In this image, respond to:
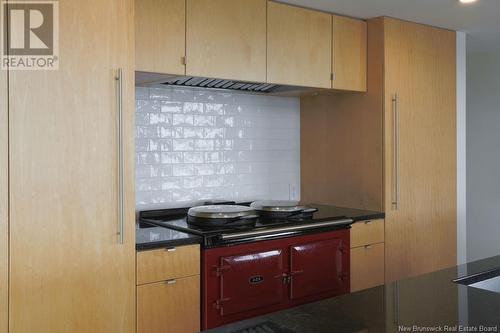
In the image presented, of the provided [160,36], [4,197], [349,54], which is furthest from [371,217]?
[4,197]

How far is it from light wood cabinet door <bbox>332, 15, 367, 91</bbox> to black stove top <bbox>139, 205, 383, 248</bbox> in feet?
2.87

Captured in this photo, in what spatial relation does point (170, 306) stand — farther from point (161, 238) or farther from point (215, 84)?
point (215, 84)

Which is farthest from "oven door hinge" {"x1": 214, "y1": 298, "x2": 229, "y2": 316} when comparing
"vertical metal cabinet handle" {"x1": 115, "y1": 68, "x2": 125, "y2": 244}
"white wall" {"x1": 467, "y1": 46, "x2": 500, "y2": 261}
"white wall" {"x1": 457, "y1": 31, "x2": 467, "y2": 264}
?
"white wall" {"x1": 467, "y1": 46, "x2": 500, "y2": 261}

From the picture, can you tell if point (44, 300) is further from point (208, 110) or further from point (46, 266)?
point (208, 110)

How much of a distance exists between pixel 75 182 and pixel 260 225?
1.11 metres

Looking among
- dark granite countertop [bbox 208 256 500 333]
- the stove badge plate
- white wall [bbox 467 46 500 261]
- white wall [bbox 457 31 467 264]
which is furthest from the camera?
white wall [bbox 467 46 500 261]

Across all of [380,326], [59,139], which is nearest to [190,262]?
[59,139]

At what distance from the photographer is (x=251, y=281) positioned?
2971 mm

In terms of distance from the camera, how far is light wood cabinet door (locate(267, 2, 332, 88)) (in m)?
3.40

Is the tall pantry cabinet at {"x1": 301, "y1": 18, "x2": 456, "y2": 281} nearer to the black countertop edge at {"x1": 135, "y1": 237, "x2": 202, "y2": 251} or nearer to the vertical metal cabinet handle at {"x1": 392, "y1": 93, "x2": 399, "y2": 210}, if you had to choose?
the vertical metal cabinet handle at {"x1": 392, "y1": 93, "x2": 399, "y2": 210}

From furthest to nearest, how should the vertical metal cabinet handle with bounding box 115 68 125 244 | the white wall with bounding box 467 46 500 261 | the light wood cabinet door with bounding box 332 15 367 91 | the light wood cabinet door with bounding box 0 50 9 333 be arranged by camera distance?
1. the white wall with bounding box 467 46 500 261
2. the light wood cabinet door with bounding box 332 15 367 91
3. the vertical metal cabinet handle with bounding box 115 68 125 244
4. the light wood cabinet door with bounding box 0 50 9 333

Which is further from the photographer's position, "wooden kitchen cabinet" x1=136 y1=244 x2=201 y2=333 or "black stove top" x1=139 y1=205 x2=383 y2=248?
"black stove top" x1=139 y1=205 x2=383 y2=248

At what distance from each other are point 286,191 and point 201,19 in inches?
65.2

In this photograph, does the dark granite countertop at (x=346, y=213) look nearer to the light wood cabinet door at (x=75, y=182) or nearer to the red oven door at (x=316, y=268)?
the red oven door at (x=316, y=268)
